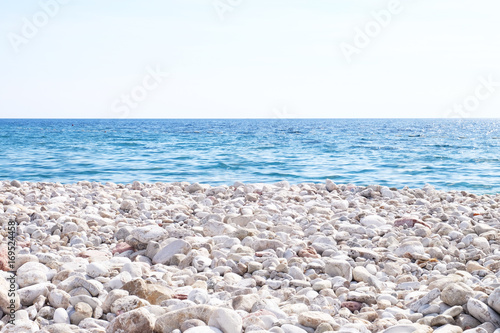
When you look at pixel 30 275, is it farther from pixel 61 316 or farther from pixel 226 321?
pixel 226 321

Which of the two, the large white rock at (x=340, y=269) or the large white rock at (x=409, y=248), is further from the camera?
the large white rock at (x=409, y=248)

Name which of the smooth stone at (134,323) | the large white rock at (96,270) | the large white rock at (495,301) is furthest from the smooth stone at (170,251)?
the large white rock at (495,301)

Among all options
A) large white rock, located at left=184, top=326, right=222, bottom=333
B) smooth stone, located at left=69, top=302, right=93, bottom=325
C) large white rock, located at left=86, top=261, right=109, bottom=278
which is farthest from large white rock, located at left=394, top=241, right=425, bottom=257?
smooth stone, located at left=69, top=302, right=93, bottom=325

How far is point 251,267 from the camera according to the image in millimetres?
3639

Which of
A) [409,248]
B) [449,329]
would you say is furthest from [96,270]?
[409,248]

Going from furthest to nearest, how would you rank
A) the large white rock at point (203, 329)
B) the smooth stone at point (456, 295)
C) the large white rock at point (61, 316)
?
the smooth stone at point (456, 295) < the large white rock at point (61, 316) < the large white rock at point (203, 329)

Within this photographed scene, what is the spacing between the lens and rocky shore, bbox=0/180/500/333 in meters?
2.60

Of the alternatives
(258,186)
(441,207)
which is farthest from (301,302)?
(258,186)

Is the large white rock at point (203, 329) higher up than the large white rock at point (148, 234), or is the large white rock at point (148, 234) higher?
the large white rock at point (203, 329)

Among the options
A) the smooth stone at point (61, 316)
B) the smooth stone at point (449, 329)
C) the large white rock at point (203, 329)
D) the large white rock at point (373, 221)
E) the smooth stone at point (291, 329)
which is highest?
the smooth stone at point (449, 329)

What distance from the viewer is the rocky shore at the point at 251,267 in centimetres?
260

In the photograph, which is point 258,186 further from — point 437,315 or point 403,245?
point 437,315

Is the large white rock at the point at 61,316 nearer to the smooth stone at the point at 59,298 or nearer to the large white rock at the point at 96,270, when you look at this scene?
the smooth stone at the point at 59,298

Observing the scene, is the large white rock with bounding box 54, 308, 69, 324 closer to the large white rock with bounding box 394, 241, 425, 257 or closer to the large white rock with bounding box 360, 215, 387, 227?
the large white rock with bounding box 394, 241, 425, 257
